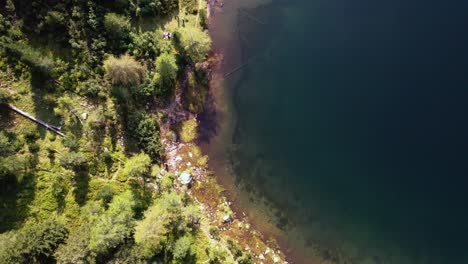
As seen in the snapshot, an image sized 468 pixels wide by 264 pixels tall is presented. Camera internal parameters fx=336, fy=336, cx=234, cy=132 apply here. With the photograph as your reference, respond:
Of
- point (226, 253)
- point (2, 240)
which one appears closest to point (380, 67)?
point (226, 253)

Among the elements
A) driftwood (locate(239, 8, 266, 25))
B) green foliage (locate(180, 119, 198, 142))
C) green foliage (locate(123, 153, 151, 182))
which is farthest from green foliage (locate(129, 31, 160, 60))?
green foliage (locate(123, 153, 151, 182))

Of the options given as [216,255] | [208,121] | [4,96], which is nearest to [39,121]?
[4,96]

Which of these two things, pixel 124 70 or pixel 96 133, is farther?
pixel 96 133

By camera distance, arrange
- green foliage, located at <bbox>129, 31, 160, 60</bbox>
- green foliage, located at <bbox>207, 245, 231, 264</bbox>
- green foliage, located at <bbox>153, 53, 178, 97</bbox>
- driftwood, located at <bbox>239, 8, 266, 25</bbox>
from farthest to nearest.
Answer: driftwood, located at <bbox>239, 8, 266, 25</bbox>
green foliage, located at <bbox>129, 31, 160, 60</bbox>
green foliage, located at <bbox>207, 245, 231, 264</bbox>
green foliage, located at <bbox>153, 53, 178, 97</bbox>

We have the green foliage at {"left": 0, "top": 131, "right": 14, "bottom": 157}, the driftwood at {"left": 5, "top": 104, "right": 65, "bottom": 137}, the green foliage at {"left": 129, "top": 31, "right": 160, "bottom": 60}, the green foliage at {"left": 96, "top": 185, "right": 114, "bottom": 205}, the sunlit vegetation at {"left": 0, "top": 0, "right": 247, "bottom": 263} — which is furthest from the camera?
the green foliage at {"left": 129, "top": 31, "right": 160, "bottom": 60}

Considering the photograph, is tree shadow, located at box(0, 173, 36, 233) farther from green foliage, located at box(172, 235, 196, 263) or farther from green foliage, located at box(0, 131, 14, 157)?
green foliage, located at box(172, 235, 196, 263)

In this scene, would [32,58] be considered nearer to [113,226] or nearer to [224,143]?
[113,226]

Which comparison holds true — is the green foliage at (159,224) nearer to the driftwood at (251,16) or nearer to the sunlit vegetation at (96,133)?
the sunlit vegetation at (96,133)
